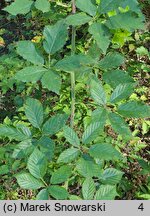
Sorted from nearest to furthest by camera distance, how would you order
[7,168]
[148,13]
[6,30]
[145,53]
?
[7,168] → [145,53] → [148,13] → [6,30]

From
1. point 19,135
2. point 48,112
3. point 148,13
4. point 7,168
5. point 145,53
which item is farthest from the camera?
point 148,13

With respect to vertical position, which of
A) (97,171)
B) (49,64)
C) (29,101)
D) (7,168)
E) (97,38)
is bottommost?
(7,168)

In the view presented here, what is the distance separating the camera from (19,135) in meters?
1.39

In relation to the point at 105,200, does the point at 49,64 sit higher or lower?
higher

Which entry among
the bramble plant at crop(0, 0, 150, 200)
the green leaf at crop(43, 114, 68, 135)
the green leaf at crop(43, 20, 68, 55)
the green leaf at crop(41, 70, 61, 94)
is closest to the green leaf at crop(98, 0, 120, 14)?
the bramble plant at crop(0, 0, 150, 200)

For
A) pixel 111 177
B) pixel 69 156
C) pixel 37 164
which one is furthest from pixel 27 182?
pixel 111 177

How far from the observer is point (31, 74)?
4.32 feet

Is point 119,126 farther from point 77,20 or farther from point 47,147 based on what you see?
point 77,20

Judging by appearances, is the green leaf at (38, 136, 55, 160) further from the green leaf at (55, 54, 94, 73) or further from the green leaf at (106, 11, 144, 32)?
the green leaf at (106, 11, 144, 32)

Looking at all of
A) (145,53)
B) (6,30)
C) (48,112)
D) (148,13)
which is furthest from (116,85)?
(6,30)

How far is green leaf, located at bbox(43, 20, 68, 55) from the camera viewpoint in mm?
1317

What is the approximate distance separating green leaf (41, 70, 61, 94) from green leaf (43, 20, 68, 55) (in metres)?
0.10

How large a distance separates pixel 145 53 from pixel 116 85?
1661 mm

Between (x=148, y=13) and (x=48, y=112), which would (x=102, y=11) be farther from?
(x=148, y=13)
